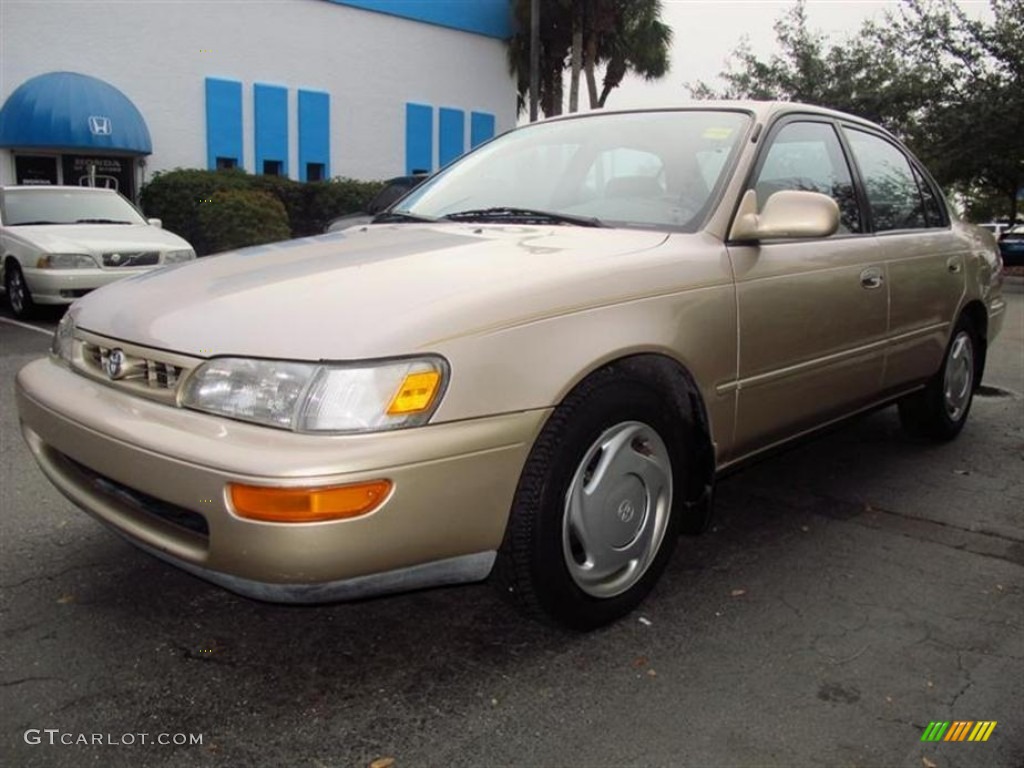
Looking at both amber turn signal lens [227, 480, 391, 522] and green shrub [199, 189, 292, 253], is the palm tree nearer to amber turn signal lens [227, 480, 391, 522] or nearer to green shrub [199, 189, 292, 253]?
green shrub [199, 189, 292, 253]

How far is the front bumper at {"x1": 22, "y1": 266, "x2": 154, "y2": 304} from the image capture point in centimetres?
879

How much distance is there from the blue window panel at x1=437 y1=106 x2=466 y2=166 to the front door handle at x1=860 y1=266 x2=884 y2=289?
22473 mm

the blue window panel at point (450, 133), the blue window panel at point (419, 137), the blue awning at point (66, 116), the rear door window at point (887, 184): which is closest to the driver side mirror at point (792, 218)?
the rear door window at point (887, 184)

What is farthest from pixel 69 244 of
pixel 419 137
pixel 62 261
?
pixel 419 137

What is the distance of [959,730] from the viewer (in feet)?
7.46

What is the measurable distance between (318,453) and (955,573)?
2.40m

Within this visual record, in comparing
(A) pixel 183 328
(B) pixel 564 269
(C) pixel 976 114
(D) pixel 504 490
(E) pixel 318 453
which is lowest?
(D) pixel 504 490

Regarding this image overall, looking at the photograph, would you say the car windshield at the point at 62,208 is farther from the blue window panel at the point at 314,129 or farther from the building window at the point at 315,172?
the building window at the point at 315,172

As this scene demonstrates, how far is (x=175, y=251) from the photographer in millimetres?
9500

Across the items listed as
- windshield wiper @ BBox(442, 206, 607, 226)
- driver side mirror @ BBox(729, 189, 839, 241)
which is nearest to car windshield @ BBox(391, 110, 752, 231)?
windshield wiper @ BBox(442, 206, 607, 226)

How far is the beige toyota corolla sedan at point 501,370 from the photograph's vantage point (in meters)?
2.13

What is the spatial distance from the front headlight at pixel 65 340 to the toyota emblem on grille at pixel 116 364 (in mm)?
324

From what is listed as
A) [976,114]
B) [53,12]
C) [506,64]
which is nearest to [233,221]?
[53,12]

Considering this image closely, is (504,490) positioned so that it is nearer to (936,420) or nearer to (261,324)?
(261,324)
